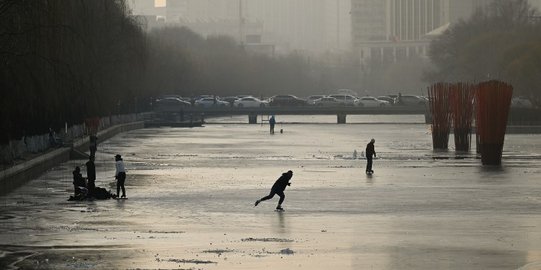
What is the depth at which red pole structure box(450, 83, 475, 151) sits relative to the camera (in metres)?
83.8

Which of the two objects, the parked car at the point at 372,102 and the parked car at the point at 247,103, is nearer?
the parked car at the point at 247,103

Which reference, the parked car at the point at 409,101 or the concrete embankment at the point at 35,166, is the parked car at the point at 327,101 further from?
the concrete embankment at the point at 35,166

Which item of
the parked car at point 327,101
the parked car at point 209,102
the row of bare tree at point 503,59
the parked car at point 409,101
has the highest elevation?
the row of bare tree at point 503,59

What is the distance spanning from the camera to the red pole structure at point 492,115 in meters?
70.1

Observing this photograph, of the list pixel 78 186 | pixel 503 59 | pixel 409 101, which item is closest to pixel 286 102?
pixel 409 101

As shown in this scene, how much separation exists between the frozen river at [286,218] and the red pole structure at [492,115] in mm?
797

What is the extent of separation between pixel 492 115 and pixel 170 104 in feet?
350

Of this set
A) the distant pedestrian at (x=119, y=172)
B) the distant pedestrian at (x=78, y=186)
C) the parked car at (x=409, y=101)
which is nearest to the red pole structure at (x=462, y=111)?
the distant pedestrian at (x=119, y=172)

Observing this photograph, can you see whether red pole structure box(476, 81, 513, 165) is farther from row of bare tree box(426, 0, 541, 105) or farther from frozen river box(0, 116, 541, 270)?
row of bare tree box(426, 0, 541, 105)

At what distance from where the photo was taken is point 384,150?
3558 inches

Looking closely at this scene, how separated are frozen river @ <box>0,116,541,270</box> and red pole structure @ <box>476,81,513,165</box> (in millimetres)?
797

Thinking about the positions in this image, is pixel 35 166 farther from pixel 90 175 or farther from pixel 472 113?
pixel 472 113

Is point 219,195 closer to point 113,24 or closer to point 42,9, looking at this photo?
point 42,9

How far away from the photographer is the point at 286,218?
40906 mm
